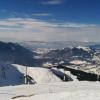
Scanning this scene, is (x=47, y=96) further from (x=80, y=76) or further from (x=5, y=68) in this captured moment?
(x=5, y=68)

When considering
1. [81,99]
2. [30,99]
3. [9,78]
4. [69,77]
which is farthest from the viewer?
[9,78]

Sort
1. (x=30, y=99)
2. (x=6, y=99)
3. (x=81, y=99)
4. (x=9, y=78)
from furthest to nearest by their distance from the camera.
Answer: (x=9, y=78)
(x=6, y=99)
(x=30, y=99)
(x=81, y=99)

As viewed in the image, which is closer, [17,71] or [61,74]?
[61,74]

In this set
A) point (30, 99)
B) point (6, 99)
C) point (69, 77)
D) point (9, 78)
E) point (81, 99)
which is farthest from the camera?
point (9, 78)

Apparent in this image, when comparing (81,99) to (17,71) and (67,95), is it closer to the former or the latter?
(67,95)

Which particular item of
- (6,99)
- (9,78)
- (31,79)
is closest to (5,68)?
(9,78)

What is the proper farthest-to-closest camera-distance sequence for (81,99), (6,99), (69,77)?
(69,77) < (6,99) < (81,99)

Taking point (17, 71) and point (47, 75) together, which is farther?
point (17, 71)

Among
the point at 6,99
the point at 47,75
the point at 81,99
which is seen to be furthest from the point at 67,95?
the point at 47,75
